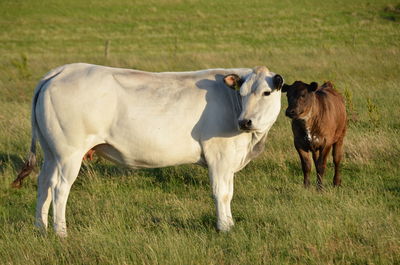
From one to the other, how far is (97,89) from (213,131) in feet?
4.20

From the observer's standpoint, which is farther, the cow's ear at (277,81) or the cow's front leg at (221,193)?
the cow's front leg at (221,193)

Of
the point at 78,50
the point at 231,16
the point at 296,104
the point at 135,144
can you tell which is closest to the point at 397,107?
the point at 296,104

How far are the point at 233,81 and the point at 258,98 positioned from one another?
343 mm

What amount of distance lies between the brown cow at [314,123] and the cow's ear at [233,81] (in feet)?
5.00

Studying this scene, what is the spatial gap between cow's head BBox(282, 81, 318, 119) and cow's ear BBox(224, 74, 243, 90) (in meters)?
1.52

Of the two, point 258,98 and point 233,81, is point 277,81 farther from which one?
point 233,81

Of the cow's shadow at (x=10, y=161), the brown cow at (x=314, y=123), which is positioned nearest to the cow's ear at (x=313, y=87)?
the brown cow at (x=314, y=123)

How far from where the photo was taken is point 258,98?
6.29 meters

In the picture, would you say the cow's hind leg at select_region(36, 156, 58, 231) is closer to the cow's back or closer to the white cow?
the white cow

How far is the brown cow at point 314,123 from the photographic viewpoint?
7.95 metres

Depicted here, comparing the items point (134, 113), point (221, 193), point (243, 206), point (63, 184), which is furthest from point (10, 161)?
point (221, 193)

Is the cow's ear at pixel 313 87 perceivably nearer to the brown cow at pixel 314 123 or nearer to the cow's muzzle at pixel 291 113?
the brown cow at pixel 314 123

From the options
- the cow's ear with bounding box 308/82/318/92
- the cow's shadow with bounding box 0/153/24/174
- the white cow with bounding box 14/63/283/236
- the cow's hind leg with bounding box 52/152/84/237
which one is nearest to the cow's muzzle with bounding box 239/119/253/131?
the white cow with bounding box 14/63/283/236

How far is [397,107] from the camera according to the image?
12438 millimetres
